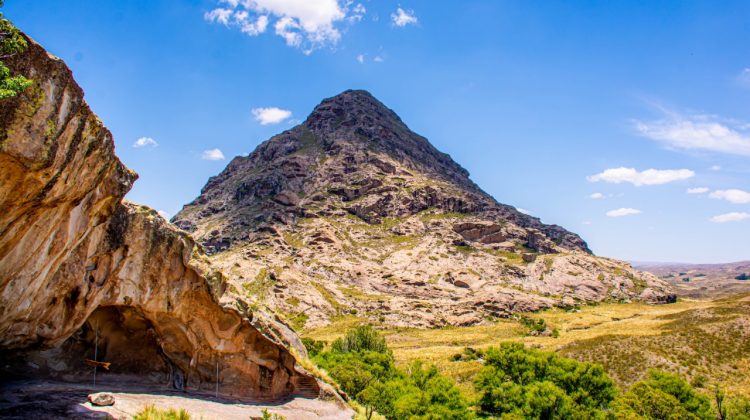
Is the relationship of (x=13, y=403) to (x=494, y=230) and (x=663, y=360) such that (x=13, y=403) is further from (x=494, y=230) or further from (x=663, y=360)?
(x=494, y=230)

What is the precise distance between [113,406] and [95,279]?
484 centimetres

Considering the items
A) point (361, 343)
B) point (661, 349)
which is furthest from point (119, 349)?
point (661, 349)

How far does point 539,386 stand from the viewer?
36562 mm

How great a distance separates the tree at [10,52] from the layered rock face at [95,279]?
0.81ft

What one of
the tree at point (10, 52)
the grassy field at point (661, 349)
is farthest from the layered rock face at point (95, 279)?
the grassy field at point (661, 349)

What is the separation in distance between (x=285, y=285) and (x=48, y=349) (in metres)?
107

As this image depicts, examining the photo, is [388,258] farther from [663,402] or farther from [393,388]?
[663,402]

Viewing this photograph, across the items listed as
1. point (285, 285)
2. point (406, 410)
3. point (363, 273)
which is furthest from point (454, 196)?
point (406, 410)

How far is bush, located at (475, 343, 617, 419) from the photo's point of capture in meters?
33.8

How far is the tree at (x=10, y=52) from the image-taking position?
8.89m

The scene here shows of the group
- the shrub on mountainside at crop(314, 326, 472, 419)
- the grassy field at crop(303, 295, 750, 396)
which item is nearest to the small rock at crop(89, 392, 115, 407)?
the shrub on mountainside at crop(314, 326, 472, 419)

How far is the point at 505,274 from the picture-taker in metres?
149

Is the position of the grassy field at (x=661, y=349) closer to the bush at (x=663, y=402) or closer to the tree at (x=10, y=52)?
the bush at (x=663, y=402)

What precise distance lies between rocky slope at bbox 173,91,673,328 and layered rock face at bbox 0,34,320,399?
8412 centimetres
